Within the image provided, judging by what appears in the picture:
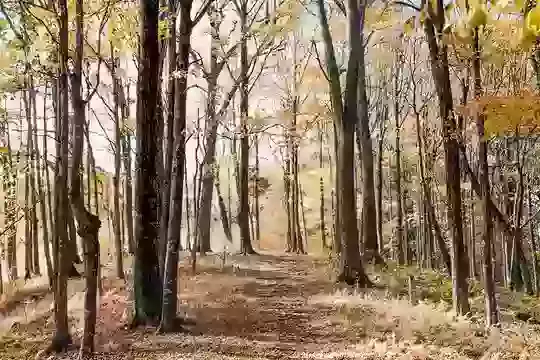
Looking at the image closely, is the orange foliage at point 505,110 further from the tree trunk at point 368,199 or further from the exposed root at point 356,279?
the tree trunk at point 368,199

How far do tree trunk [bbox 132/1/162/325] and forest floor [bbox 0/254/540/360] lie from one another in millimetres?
441

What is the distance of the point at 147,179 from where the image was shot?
6.98 metres

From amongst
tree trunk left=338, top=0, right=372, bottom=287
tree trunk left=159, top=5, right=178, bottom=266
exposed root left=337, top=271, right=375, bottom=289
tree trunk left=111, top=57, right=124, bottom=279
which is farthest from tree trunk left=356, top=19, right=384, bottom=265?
tree trunk left=111, top=57, right=124, bottom=279

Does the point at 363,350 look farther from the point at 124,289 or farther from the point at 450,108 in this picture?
the point at 124,289

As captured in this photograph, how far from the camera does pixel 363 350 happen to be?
6020 mm

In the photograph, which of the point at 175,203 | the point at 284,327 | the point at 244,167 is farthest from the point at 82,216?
the point at 244,167

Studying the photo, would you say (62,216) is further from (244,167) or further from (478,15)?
(244,167)

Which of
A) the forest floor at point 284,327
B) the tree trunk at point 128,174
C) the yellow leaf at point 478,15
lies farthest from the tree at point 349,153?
the yellow leaf at point 478,15

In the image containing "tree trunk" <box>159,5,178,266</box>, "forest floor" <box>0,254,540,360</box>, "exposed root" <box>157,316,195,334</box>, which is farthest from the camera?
"tree trunk" <box>159,5,178,266</box>

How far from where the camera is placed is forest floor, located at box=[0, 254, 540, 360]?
593 centimetres

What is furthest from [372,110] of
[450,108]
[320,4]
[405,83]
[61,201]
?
[61,201]

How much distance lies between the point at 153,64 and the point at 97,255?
2.84 meters

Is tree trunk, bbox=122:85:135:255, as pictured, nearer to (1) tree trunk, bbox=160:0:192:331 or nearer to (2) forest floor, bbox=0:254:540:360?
(2) forest floor, bbox=0:254:540:360

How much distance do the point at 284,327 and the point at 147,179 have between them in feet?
9.57
